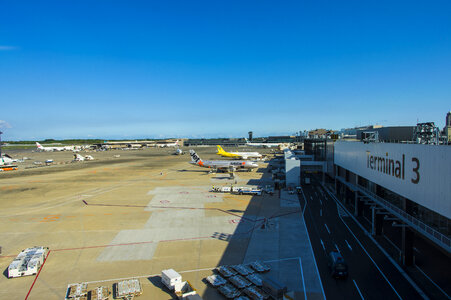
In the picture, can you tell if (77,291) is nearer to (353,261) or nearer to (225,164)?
(353,261)

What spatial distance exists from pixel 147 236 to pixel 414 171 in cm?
3300

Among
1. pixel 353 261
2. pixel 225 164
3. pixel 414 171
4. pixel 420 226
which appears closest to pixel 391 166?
pixel 414 171

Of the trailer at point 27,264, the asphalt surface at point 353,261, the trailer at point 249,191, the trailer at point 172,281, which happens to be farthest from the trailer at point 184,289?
the trailer at point 249,191

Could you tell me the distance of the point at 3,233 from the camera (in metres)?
39.6

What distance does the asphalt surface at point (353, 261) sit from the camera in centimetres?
2280

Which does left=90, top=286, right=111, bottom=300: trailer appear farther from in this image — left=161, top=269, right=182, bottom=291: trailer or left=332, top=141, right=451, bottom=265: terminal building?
left=332, top=141, right=451, bottom=265: terminal building

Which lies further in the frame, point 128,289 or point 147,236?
point 147,236

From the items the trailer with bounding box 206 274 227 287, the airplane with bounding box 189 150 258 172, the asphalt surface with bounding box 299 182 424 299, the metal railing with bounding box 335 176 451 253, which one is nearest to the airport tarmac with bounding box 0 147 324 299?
the trailer with bounding box 206 274 227 287

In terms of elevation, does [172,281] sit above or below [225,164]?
below

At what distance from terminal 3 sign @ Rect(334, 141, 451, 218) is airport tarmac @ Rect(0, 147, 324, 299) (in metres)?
12.1

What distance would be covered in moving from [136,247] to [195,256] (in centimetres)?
835

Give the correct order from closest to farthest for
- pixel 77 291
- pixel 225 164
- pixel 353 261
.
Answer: pixel 77 291, pixel 353 261, pixel 225 164

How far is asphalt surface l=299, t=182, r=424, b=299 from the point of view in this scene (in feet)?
74.8

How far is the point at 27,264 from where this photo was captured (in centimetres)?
2703
